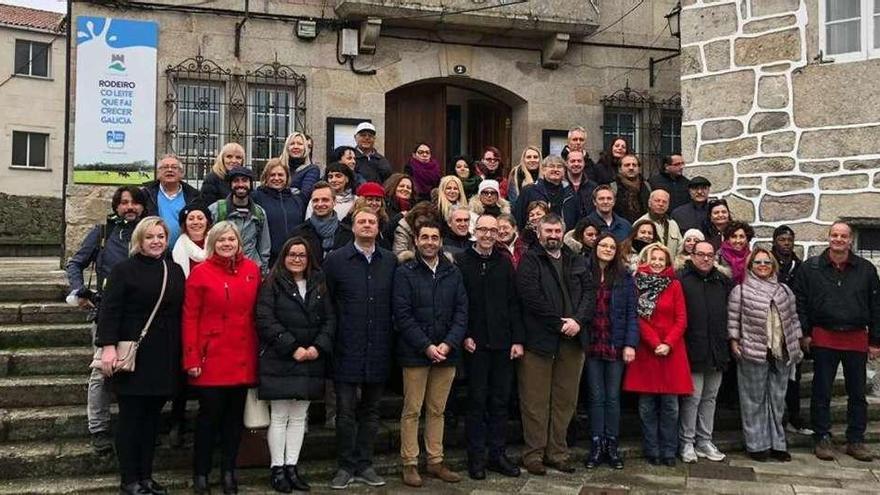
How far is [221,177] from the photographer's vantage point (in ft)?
19.2

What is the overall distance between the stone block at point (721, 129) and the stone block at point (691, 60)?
23.4 inches

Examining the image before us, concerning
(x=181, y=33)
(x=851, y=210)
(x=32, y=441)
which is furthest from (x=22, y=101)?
(x=851, y=210)

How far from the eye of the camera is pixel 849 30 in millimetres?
7527

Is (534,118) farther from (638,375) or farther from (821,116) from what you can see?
(638,375)

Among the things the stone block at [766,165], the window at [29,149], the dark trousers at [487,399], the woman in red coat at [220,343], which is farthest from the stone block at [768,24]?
the window at [29,149]

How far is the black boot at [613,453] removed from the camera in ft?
18.6

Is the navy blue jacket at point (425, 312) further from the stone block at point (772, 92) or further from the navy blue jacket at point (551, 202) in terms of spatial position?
the stone block at point (772, 92)

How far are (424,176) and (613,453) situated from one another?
3211 mm

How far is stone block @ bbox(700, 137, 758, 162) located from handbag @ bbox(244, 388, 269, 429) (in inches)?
218

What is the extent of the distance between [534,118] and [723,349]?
5.03 metres

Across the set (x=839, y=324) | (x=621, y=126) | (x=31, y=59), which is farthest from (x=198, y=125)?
(x=31, y=59)

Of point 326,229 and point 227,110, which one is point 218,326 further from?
point 227,110

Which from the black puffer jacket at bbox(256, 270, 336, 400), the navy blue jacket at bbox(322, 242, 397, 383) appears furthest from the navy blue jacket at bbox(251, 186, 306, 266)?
the black puffer jacket at bbox(256, 270, 336, 400)

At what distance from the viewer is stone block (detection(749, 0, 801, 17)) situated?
306 inches
